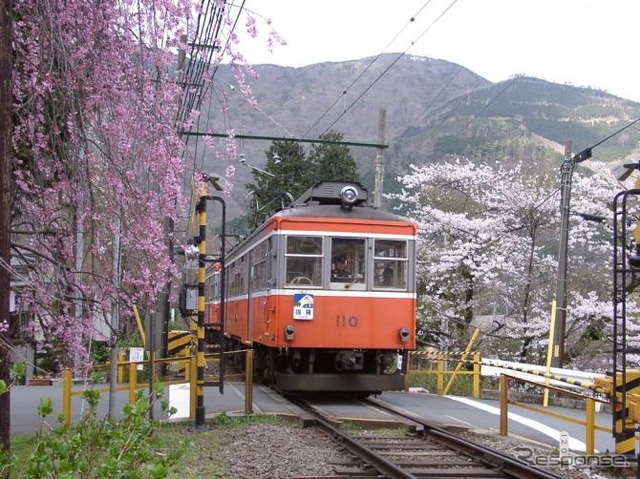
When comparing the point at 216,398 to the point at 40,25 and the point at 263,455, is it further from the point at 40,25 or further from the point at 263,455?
the point at 40,25

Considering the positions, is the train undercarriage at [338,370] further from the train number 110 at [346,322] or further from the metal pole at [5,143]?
the metal pole at [5,143]

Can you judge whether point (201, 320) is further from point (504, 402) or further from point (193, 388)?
point (504, 402)

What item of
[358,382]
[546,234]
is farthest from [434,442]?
[546,234]

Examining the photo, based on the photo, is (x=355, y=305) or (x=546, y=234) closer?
(x=355, y=305)

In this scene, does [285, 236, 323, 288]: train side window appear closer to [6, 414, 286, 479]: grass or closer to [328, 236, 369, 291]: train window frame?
[328, 236, 369, 291]: train window frame

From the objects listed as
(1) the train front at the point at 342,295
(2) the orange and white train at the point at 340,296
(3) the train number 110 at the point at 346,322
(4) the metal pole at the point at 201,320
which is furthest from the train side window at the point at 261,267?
(4) the metal pole at the point at 201,320

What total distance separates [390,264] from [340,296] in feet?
3.14

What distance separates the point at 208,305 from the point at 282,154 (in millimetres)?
12437

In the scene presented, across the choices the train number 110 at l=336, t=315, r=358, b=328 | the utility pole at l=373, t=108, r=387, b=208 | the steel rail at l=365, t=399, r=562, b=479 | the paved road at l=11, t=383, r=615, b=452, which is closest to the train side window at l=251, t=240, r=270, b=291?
the train number 110 at l=336, t=315, r=358, b=328

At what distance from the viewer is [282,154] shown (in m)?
36.0

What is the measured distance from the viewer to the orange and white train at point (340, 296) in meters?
11.8

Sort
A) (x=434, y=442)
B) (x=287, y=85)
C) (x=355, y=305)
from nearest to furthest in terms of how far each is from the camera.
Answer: (x=434, y=442) < (x=355, y=305) < (x=287, y=85)

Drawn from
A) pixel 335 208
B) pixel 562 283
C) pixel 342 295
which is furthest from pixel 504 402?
pixel 562 283

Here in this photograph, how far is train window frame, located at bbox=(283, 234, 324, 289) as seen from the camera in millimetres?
11930
